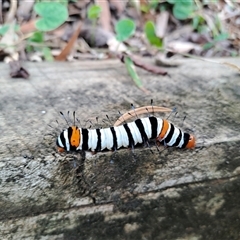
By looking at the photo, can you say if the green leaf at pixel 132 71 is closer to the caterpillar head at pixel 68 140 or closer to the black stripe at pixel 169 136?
the black stripe at pixel 169 136

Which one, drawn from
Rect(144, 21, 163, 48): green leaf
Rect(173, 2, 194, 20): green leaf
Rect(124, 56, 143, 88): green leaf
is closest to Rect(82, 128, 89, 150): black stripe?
Rect(124, 56, 143, 88): green leaf

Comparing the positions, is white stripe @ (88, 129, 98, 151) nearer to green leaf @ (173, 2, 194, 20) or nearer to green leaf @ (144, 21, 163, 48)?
green leaf @ (144, 21, 163, 48)

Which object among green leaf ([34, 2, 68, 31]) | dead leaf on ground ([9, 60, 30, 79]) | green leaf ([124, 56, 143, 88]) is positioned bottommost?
green leaf ([124, 56, 143, 88])

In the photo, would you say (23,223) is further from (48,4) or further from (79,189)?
(48,4)

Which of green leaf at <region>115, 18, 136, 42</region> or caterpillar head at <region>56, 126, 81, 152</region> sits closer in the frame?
caterpillar head at <region>56, 126, 81, 152</region>

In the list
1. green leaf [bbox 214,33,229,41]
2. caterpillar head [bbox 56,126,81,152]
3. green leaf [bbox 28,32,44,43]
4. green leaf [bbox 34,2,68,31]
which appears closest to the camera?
caterpillar head [bbox 56,126,81,152]

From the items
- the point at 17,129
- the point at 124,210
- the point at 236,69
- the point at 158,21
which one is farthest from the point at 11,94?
the point at 158,21
